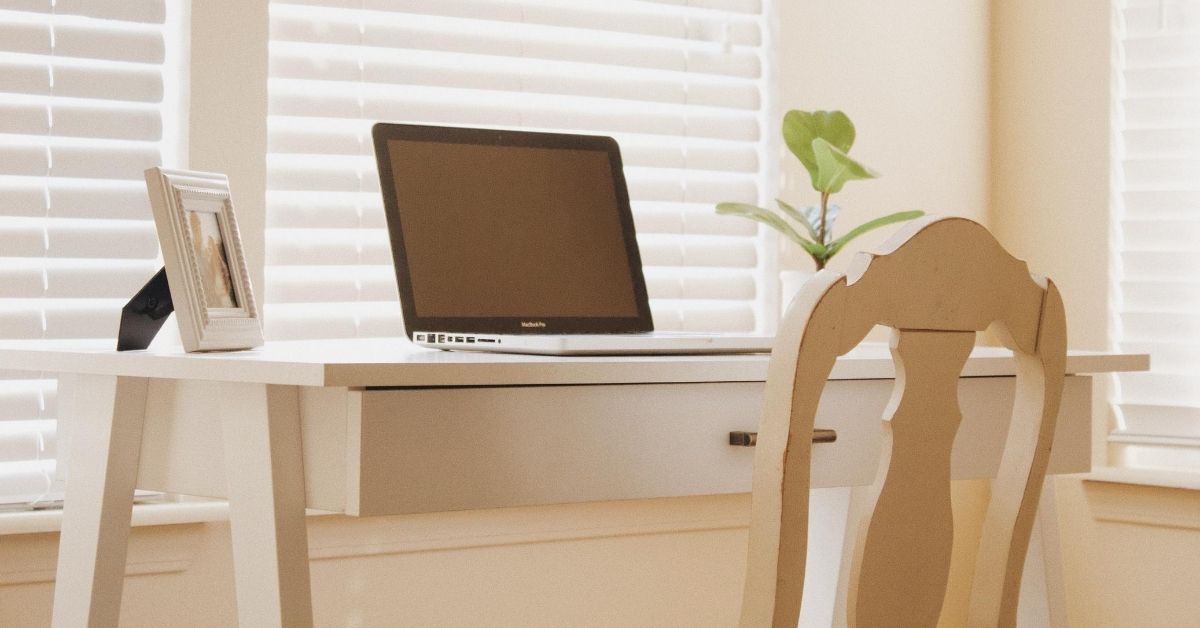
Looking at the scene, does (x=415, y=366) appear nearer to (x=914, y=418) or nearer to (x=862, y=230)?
(x=914, y=418)

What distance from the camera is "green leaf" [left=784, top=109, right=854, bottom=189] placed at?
2.08 meters

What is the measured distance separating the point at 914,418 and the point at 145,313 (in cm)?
91

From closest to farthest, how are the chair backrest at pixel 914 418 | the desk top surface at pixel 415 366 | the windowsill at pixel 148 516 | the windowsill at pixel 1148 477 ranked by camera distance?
the chair backrest at pixel 914 418 < the desk top surface at pixel 415 366 < the windowsill at pixel 148 516 < the windowsill at pixel 1148 477

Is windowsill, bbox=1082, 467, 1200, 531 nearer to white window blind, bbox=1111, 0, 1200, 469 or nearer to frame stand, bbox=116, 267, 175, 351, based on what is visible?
white window blind, bbox=1111, 0, 1200, 469

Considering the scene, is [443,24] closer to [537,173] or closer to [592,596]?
[537,173]

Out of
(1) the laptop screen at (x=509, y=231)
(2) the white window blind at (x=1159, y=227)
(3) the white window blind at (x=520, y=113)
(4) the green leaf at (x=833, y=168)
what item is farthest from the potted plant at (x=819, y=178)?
(2) the white window blind at (x=1159, y=227)

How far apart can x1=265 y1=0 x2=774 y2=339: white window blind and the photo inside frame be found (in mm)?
582

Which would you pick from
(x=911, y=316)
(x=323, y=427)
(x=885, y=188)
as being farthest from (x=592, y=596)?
(x=911, y=316)

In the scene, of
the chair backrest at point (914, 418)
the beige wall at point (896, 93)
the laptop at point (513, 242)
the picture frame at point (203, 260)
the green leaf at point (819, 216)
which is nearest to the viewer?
the chair backrest at point (914, 418)

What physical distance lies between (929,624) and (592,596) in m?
1.33

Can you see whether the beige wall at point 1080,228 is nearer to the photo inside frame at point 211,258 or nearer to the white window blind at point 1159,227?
the white window blind at point 1159,227

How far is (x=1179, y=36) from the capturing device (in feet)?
8.20

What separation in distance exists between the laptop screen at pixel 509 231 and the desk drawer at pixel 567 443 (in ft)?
0.94

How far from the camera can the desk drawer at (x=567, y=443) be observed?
1.21 m
